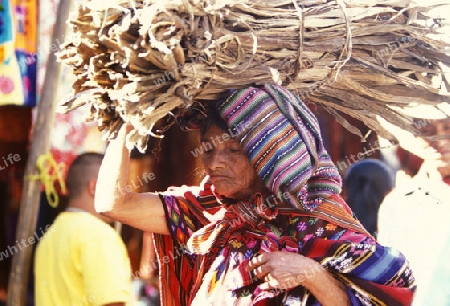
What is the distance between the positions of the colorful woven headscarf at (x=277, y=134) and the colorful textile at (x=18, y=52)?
1514 millimetres

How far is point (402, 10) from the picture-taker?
9.01 ft

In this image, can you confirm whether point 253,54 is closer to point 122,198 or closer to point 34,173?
point 122,198

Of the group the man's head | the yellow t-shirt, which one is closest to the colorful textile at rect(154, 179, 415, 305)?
the yellow t-shirt

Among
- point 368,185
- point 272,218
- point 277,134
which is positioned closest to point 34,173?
point 272,218

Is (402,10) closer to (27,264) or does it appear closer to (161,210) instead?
(161,210)

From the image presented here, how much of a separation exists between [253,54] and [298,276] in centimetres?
78

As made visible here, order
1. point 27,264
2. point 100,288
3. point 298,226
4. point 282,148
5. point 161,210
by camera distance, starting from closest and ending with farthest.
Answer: point 282,148, point 298,226, point 161,210, point 100,288, point 27,264

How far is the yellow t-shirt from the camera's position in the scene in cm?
354

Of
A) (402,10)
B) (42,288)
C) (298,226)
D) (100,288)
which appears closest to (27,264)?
(42,288)

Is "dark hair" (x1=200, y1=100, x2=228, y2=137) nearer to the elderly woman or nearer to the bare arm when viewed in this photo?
the elderly woman

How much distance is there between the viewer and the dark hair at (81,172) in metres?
3.84

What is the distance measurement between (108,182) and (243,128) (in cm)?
58

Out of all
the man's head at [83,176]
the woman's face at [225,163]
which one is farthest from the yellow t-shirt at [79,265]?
the woman's face at [225,163]

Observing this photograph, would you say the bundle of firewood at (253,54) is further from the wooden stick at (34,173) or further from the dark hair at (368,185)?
the dark hair at (368,185)
